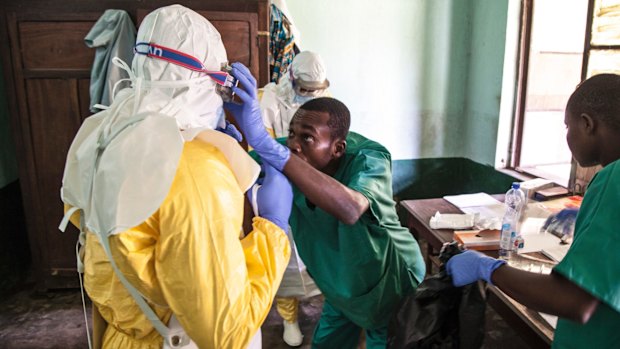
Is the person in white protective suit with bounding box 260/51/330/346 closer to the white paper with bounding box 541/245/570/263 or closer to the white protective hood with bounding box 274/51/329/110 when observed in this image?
the white protective hood with bounding box 274/51/329/110

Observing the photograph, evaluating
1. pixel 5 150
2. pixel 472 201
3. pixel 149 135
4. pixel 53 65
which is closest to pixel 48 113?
pixel 53 65

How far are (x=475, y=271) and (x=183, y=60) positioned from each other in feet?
2.84

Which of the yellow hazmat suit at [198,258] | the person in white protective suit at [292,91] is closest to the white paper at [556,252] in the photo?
the yellow hazmat suit at [198,258]

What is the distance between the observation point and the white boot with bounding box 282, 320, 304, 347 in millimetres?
2324

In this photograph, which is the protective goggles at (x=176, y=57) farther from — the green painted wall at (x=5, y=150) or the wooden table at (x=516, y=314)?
the green painted wall at (x=5, y=150)

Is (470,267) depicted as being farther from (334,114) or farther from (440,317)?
(334,114)

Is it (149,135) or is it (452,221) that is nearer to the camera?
(149,135)

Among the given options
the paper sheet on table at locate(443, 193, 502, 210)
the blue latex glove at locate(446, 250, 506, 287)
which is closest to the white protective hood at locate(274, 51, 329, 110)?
the paper sheet on table at locate(443, 193, 502, 210)

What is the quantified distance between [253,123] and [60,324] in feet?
6.87

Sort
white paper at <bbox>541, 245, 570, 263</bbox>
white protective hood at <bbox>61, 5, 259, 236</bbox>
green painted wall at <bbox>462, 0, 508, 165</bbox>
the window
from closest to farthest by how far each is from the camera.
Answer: white protective hood at <bbox>61, 5, 259, 236</bbox>, white paper at <bbox>541, 245, 570, 263</bbox>, the window, green painted wall at <bbox>462, 0, 508, 165</bbox>

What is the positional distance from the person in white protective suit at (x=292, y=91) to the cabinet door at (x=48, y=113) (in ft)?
3.42

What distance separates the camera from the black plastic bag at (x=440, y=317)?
120 cm

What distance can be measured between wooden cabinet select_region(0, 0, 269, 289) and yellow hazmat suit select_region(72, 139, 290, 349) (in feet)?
5.53

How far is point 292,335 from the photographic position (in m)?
2.34
